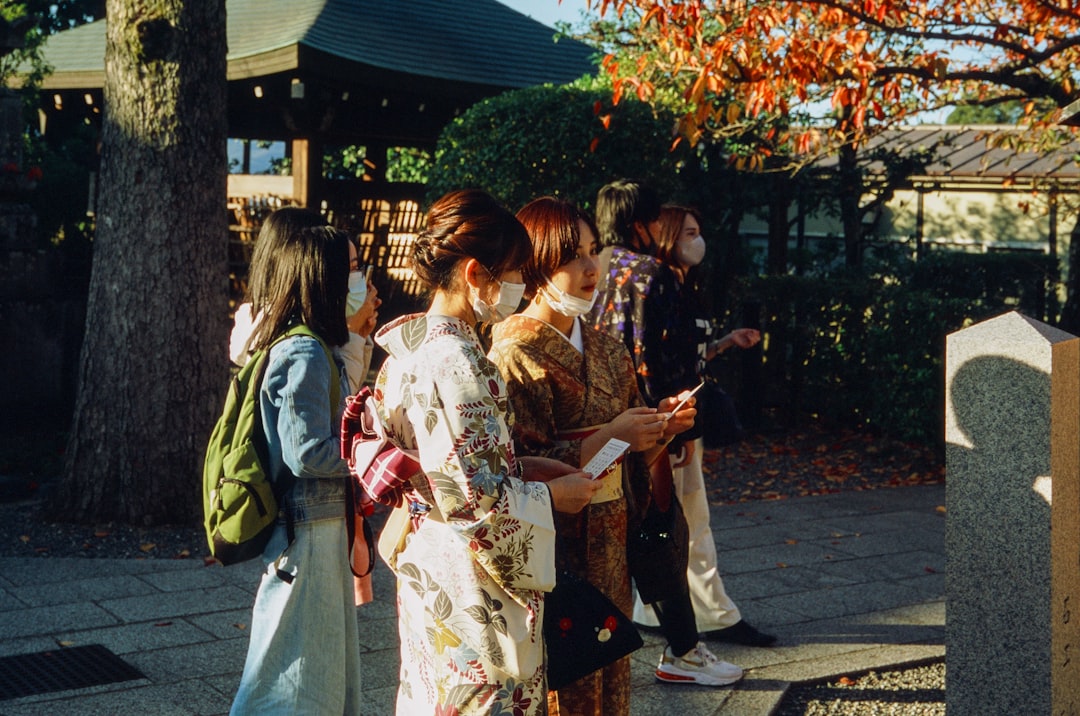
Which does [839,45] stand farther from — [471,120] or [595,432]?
[595,432]

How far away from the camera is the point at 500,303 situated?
2721mm

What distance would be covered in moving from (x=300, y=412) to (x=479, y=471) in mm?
→ 798

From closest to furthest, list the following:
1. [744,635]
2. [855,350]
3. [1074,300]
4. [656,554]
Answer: [656,554], [744,635], [1074,300], [855,350]

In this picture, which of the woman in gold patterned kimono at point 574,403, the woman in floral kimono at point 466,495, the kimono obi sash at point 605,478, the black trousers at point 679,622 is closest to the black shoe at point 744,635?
the black trousers at point 679,622

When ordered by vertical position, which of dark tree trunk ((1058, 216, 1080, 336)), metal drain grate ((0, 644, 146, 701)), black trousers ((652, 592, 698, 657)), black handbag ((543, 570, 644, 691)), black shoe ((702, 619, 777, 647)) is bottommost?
metal drain grate ((0, 644, 146, 701))

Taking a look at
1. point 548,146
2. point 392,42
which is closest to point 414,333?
point 548,146

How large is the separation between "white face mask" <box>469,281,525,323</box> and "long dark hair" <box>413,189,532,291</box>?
1.7 inches

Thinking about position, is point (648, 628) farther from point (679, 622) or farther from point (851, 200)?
point (851, 200)

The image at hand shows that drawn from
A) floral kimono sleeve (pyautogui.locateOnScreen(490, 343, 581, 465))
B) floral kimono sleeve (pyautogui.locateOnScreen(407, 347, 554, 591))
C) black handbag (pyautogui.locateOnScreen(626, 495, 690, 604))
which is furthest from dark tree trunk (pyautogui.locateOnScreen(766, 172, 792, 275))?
floral kimono sleeve (pyautogui.locateOnScreen(407, 347, 554, 591))

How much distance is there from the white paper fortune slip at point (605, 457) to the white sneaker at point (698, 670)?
1884mm

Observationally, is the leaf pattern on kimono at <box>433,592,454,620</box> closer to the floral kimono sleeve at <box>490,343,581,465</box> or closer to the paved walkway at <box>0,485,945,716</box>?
the floral kimono sleeve at <box>490,343,581,465</box>

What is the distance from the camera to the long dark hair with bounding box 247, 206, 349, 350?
3223mm

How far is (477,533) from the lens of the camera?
2521mm

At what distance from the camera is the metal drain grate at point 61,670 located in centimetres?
448
